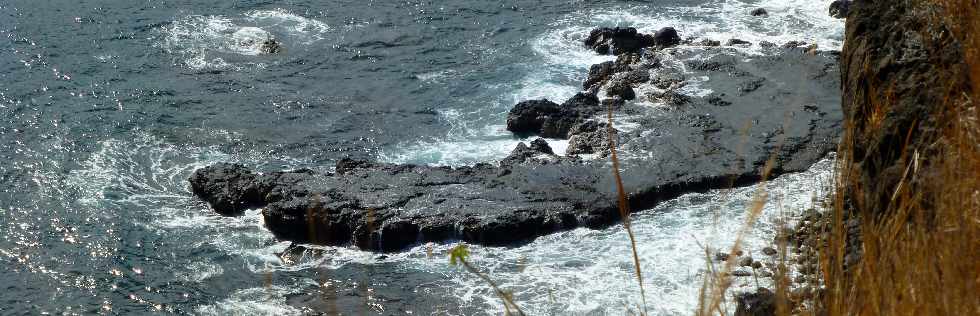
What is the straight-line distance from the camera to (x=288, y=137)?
58.2ft

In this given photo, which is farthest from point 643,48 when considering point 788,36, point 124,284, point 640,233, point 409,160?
point 124,284

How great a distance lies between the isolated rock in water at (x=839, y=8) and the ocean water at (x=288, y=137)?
0.45 metres

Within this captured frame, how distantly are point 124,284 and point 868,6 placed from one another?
31.9ft

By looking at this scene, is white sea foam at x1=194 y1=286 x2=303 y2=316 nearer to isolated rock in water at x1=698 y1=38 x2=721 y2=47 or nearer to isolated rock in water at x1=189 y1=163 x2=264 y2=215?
isolated rock in water at x1=189 y1=163 x2=264 y2=215

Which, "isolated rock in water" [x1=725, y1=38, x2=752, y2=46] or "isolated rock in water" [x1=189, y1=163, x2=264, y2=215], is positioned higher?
"isolated rock in water" [x1=725, y1=38, x2=752, y2=46]

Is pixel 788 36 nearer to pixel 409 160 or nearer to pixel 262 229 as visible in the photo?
pixel 409 160

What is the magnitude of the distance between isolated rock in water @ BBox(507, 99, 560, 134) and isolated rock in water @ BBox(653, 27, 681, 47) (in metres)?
4.25

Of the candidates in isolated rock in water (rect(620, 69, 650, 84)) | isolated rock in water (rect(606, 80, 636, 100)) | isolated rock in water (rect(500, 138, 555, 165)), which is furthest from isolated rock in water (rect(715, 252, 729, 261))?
isolated rock in water (rect(620, 69, 650, 84))

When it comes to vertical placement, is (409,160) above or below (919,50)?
below

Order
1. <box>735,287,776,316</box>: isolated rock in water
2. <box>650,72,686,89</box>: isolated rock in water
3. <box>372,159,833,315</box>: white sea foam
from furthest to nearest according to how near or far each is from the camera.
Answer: <box>650,72,686,89</box>: isolated rock in water, <box>372,159,833,315</box>: white sea foam, <box>735,287,776,316</box>: isolated rock in water

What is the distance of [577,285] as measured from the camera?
12500 millimetres

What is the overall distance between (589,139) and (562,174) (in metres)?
1.34

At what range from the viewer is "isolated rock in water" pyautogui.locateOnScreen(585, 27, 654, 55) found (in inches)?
826

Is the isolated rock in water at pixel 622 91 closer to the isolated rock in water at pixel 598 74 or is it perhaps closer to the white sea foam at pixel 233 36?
the isolated rock in water at pixel 598 74
